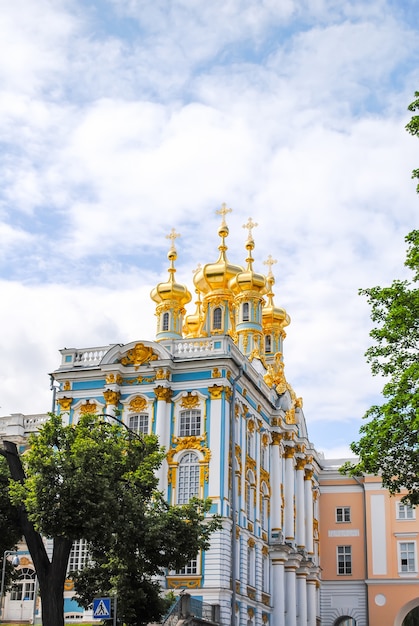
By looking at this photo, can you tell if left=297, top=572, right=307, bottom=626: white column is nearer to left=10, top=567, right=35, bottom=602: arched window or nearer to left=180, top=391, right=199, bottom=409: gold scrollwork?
left=10, top=567, right=35, bottom=602: arched window

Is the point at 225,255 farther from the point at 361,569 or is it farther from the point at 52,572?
the point at 52,572

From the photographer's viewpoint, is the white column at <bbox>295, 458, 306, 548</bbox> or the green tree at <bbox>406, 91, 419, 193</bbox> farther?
the white column at <bbox>295, 458, 306, 548</bbox>

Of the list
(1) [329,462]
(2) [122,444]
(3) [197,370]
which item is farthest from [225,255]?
(2) [122,444]

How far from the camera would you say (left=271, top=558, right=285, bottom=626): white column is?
4225cm

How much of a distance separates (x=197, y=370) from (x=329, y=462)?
2407cm

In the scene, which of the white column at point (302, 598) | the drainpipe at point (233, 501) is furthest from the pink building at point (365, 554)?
the drainpipe at point (233, 501)

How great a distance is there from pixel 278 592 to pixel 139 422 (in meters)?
11.4

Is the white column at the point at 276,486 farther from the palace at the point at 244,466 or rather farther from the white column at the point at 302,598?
the white column at the point at 302,598

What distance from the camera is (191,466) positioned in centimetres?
3647

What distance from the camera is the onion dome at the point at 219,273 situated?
4834 cm

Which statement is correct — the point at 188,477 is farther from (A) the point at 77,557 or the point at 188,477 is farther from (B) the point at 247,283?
(B) the point at 247,283

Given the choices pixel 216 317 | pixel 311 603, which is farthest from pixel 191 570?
pixel 311 603

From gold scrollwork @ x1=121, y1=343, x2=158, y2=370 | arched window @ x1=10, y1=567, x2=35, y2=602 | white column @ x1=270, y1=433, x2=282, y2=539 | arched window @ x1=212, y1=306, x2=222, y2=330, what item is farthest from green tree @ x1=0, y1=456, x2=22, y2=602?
arched window @ x1=212, y1=306, x2=222, y2=330

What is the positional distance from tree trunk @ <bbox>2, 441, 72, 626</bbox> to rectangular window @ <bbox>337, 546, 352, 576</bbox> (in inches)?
1338
